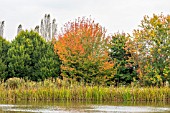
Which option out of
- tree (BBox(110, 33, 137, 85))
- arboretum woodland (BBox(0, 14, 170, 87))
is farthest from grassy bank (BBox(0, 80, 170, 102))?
tree (BBox(110, 33, 137, 85))

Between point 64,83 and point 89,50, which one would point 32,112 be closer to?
point 64,83

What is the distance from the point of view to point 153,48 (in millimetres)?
37219

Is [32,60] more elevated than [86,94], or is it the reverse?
[32,60]

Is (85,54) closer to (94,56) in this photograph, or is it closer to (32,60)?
(94,56)

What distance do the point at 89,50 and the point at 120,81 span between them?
3.96 meters

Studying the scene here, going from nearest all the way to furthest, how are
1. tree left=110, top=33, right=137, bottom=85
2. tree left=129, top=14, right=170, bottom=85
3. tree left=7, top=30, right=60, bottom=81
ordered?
tree left=129, top=14, right=170, bottom=85
tree left=110, top=33, right=137, bottom=85
tree left=7, top=30, right=60, bottom=81

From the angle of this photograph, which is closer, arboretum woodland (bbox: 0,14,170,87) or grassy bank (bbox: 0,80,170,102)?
grassy bank (bbox: 0,80,170,102)

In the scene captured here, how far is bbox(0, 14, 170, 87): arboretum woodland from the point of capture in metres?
37.4

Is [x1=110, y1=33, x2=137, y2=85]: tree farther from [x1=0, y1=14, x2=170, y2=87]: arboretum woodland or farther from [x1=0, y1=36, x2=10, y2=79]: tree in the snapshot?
[x1=0, y1=36, x2=10, y2=79]: tree

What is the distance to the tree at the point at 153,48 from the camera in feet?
121

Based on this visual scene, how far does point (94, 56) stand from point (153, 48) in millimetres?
5025

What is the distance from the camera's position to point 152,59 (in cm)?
3747

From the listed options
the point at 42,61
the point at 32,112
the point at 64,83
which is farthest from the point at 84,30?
the point at 32,112

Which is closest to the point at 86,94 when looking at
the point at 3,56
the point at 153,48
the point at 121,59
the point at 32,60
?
the point at 153,48
